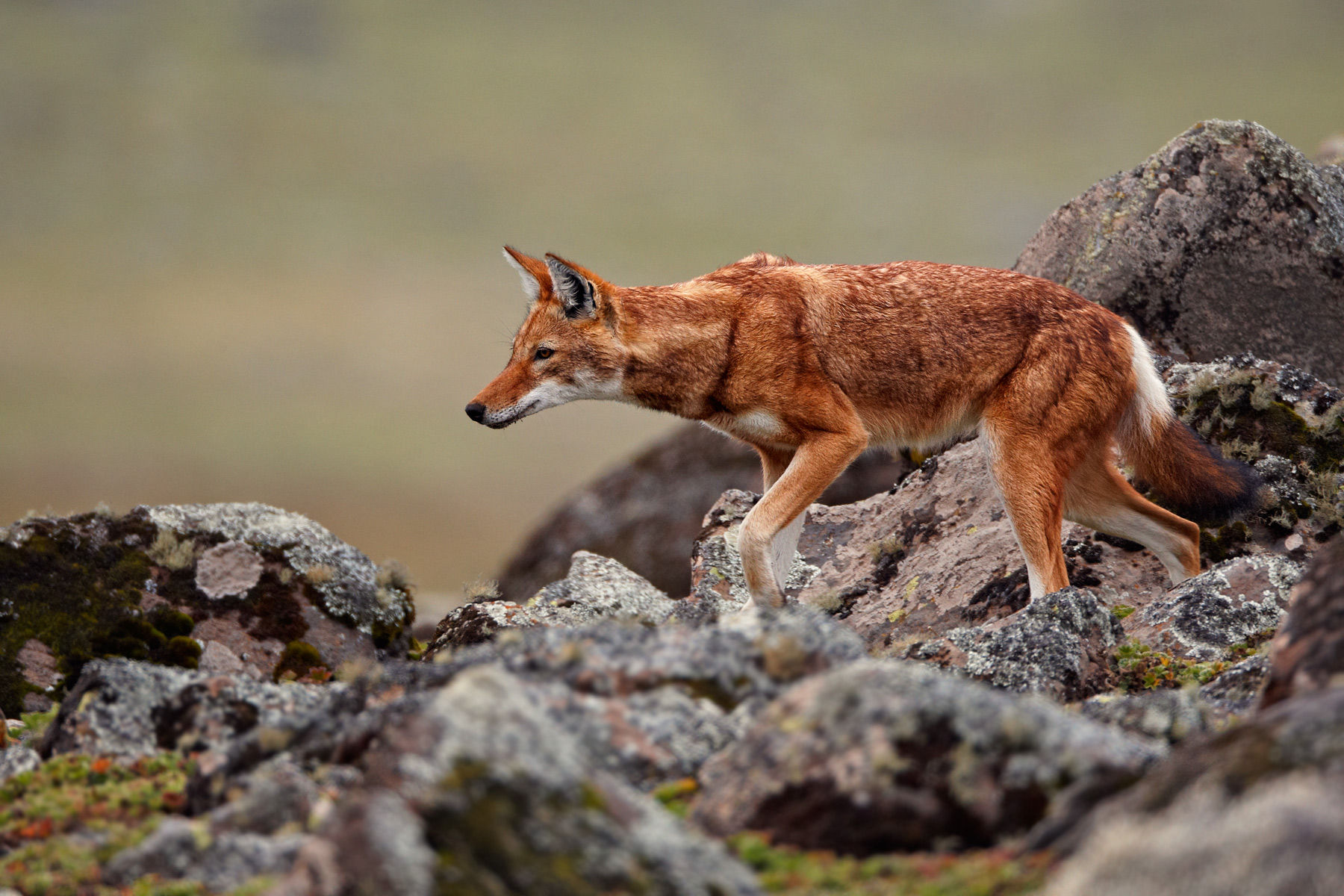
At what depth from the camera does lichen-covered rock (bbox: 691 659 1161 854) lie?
371 cm

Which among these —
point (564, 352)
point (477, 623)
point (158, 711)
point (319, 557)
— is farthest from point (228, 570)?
point (158, 711)

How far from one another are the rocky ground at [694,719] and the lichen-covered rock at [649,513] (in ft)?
33.2

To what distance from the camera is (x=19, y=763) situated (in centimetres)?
542

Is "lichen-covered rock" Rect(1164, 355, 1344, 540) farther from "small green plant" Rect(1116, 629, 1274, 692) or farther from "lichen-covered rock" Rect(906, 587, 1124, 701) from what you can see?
"lichen-covered rock" Rect(906, 587, 1124, 701)

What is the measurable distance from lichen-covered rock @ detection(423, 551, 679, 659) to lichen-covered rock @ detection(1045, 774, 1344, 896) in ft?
19.0

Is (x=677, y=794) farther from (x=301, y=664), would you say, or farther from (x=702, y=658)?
(x=301, y=664)

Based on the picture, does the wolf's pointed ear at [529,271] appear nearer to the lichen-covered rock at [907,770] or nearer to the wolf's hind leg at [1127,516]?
the wolf's hind leg at [1127,516]

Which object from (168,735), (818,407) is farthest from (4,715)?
(818,407)

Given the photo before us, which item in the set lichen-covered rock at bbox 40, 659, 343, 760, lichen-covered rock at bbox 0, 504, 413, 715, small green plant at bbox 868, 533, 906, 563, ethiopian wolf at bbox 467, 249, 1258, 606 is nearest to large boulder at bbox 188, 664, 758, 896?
lichen-covered rock at bbox 40, 659, 343, 760

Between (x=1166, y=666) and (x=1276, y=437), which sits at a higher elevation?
(x=1276, y=437)

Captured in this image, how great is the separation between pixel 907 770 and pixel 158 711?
3.65 m

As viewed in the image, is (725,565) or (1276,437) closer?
(1276,437)

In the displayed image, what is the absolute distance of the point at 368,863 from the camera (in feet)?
10.4

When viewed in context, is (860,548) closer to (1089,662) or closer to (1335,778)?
(1089,662)
